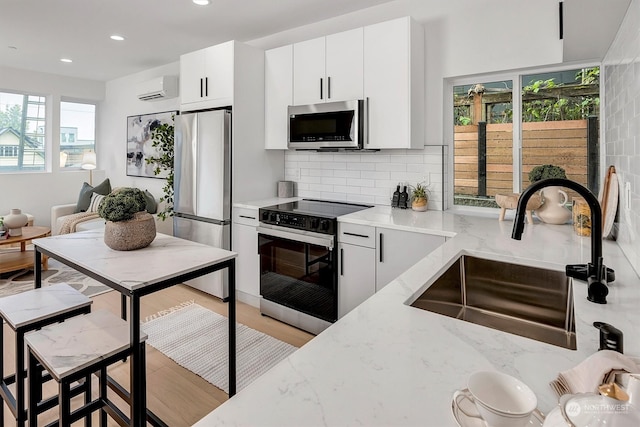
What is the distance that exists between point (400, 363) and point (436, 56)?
8.97 feet

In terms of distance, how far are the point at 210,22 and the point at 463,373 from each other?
3815 mm

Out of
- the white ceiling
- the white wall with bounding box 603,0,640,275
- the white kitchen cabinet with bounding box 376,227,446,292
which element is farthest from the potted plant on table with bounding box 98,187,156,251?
the white wall with bounding box 603,0,640,275

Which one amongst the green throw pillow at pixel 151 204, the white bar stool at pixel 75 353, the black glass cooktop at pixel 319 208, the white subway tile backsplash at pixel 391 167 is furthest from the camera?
the green throw pillow at pixel 151 204

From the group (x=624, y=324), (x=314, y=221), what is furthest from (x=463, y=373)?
(x=314, y=221)

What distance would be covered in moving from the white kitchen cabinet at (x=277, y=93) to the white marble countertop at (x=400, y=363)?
2484 mm

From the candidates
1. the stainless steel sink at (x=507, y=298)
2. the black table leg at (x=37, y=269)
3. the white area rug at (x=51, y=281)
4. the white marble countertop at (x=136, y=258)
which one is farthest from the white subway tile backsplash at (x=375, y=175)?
the white area rug at (x=51, y=281)

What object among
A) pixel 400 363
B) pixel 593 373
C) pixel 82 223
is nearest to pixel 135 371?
pixel 400 363

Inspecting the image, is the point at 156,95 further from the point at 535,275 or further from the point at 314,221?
the point at 535,275

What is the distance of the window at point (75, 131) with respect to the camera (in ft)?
20.0

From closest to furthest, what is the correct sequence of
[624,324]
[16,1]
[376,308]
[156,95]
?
→ [624,324]
[376,308]
[16,1]
[156,95]

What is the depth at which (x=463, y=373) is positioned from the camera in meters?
0.77

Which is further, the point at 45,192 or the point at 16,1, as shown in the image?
the point at 45,192

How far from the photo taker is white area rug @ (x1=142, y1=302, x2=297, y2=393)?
2.45 metres

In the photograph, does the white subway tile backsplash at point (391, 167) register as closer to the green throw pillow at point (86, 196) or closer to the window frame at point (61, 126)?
the green throw pillow at point (86, 196)
